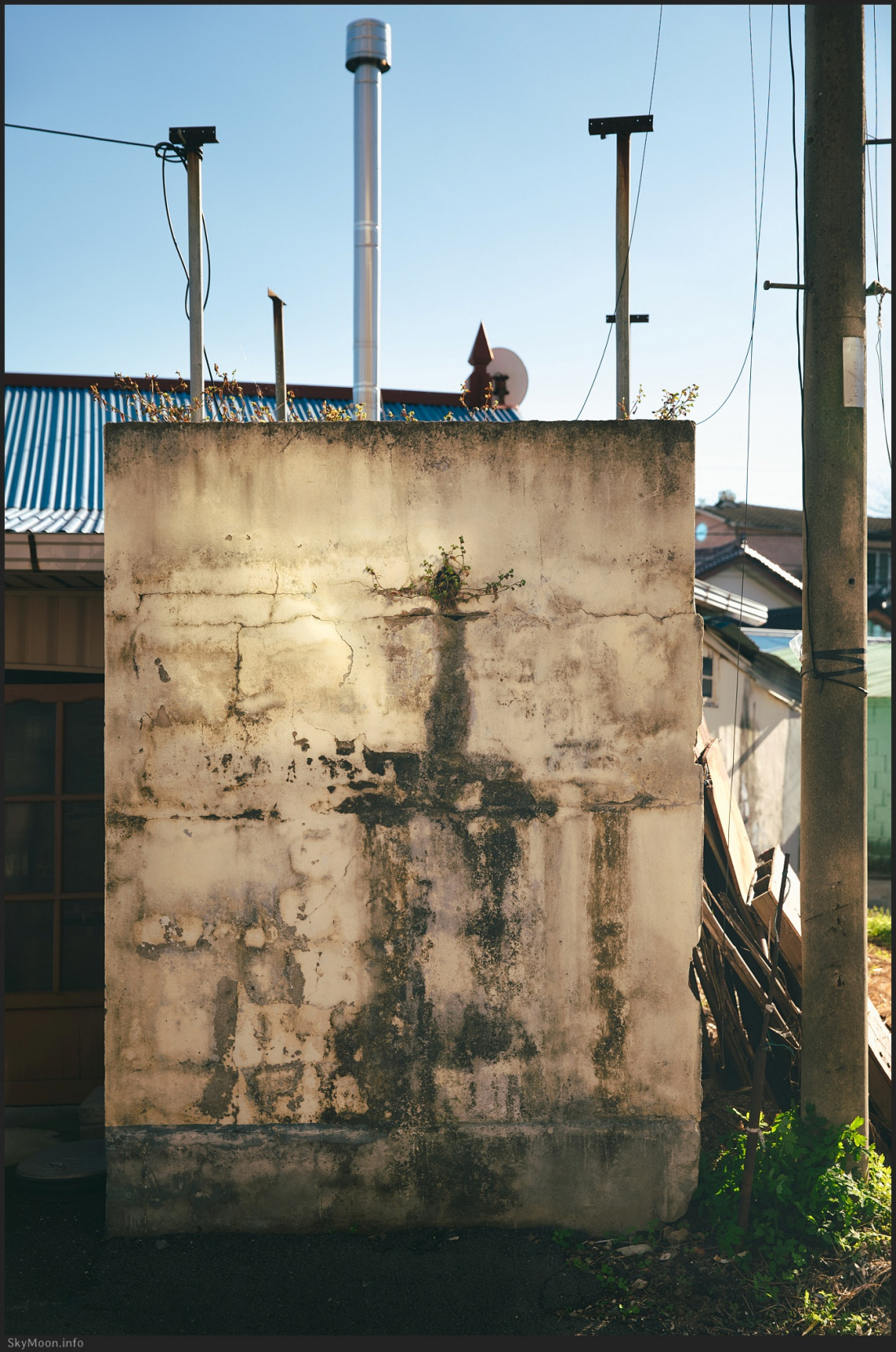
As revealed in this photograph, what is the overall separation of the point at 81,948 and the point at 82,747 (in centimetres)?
127

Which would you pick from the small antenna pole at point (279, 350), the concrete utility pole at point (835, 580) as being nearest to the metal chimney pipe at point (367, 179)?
the small antenna pole at point (279, 350)

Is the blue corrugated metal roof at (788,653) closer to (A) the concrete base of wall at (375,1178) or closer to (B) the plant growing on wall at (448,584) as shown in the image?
(B) the plant growing on wall at (448,584)

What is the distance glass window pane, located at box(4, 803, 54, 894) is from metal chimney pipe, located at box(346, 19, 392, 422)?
3.65 meters

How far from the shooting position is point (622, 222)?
14.8 ft

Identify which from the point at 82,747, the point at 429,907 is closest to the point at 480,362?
the point at 82,747

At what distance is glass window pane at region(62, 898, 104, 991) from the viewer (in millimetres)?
5875

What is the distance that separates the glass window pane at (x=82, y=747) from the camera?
601 centimetres

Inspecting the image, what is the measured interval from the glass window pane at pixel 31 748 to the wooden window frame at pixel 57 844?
0.05m

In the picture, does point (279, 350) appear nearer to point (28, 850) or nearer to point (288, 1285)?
point (28, 850)

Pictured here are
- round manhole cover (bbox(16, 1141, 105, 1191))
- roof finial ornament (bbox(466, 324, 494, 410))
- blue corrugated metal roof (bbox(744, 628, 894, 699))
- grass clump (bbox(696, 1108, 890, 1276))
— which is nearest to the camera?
grass clump (bbox(696, 1108, 890, 1276))

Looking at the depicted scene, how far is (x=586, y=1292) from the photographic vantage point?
3814 mm

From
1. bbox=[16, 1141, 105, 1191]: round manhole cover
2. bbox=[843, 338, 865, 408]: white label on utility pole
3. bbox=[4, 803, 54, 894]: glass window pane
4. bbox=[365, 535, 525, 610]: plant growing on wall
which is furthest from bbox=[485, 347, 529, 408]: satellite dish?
bbox=[16, 1141, 105, 1191]: round manhole cover

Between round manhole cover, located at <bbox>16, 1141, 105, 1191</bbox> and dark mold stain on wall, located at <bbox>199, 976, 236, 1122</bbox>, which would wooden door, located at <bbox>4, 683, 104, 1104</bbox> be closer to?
round manhole cover, located at <bbox>16, 1141, 105, 1191</bbox>

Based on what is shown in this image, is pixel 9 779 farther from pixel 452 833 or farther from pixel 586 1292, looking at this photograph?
pixel 586 1292
